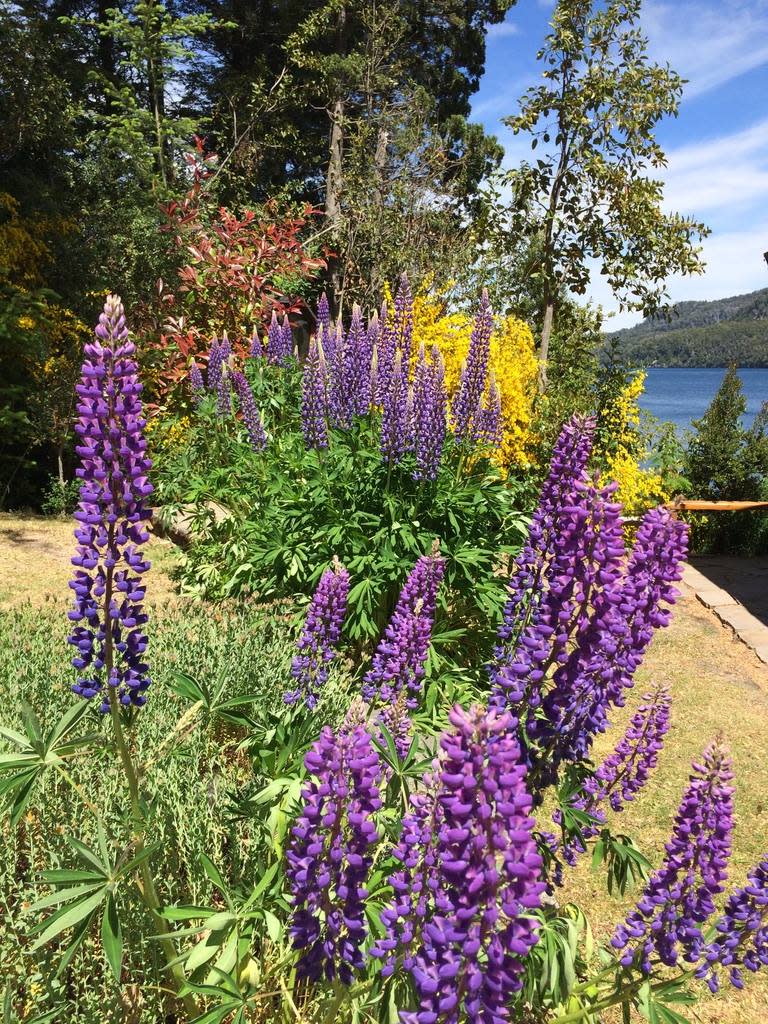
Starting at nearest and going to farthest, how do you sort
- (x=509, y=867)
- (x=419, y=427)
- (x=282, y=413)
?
(x=509, y=867) → (x=419, y=427) → (x=282, y=413)

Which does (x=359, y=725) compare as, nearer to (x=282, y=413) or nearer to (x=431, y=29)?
(x=282, y=413)

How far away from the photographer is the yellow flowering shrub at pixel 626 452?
755cm

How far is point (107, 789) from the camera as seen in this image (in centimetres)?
268

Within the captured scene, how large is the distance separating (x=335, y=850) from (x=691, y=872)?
43.3 inches

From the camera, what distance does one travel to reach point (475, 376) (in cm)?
463

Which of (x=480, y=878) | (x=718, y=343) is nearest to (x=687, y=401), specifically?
(x=718, y=343)

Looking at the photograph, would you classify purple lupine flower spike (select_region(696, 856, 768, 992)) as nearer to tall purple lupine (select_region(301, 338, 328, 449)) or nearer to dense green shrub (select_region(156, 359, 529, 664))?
dense green shrub (select_region(156, 359, 529, 664))

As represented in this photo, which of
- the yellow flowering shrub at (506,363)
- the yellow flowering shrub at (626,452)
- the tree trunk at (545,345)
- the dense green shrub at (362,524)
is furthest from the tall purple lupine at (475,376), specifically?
the tree trunk at (545,345)

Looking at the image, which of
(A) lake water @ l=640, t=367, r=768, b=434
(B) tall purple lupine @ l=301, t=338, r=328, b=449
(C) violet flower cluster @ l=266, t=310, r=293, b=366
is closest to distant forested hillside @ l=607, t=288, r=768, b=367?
(A) lake water @ l=640, t=367, r=768, b=434

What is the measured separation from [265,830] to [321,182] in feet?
62.8

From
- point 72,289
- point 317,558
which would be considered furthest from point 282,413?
point 72,289

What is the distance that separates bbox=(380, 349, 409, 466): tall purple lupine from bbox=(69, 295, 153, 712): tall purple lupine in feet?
7.82

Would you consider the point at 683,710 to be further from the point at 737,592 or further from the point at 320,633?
the point at 320,633

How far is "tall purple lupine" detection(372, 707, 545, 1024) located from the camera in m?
1.13
